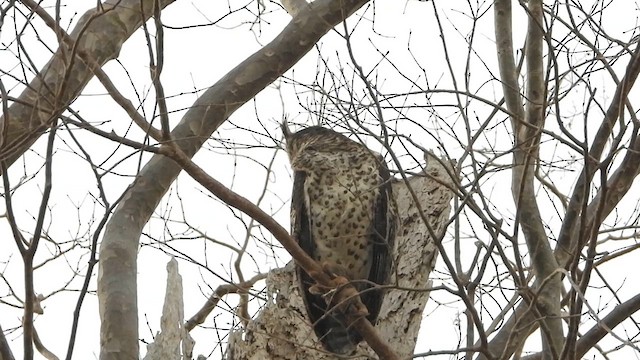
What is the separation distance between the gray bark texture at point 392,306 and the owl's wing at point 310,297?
0.10m

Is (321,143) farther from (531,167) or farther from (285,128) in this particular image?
(531,167)

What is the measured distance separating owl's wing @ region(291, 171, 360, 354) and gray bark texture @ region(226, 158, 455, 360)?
0.10 metres

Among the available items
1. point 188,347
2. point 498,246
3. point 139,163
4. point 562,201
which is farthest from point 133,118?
point 562,201

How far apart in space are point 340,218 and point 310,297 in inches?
21.3

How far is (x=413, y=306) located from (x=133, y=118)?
9.52ft

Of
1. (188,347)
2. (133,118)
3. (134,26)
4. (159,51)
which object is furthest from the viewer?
(134,26)

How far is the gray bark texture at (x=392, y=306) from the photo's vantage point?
6.02 metres

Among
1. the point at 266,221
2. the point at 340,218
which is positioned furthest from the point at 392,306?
the point at 266,221

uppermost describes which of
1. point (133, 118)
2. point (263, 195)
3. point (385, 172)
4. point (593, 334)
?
point (263, 195)

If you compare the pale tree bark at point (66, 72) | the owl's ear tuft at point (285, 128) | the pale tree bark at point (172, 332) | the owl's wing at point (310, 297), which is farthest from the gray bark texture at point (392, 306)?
the pale tree bark at point (66, 72)

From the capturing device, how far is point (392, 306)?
6184 mm

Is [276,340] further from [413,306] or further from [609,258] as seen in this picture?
[609,258]

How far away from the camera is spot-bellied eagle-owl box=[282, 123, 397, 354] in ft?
19.3

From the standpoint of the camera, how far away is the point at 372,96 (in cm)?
419
